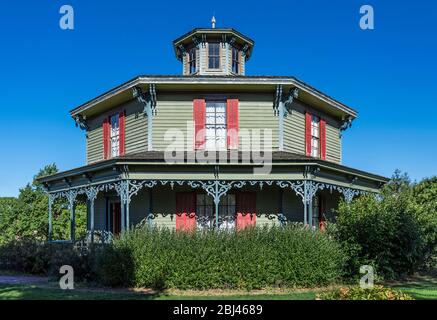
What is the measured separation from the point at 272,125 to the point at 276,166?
266 centimetres

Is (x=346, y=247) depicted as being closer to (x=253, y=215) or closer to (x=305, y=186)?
(x=305, y=186)

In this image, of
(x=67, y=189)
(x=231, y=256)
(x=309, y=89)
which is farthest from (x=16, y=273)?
(x=309, y=89)

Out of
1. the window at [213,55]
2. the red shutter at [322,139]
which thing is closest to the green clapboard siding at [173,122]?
the window at [213,55]

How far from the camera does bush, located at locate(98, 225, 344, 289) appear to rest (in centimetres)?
1230

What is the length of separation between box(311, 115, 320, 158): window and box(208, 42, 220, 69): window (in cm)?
513

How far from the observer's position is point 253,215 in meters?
18.0

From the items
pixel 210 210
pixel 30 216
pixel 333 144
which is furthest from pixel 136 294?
pixel 30 216

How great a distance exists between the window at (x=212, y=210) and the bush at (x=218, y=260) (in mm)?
4822

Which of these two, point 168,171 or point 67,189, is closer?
point 168,171

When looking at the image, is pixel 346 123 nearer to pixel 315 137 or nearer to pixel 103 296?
pixel 315 137

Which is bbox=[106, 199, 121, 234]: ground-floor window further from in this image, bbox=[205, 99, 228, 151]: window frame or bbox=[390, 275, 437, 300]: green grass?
bbox=[390, 275, 437, 300]: green grass

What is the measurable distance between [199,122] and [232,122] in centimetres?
133

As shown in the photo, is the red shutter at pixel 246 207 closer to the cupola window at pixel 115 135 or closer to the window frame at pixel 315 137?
the window frame at pixel 315 137
